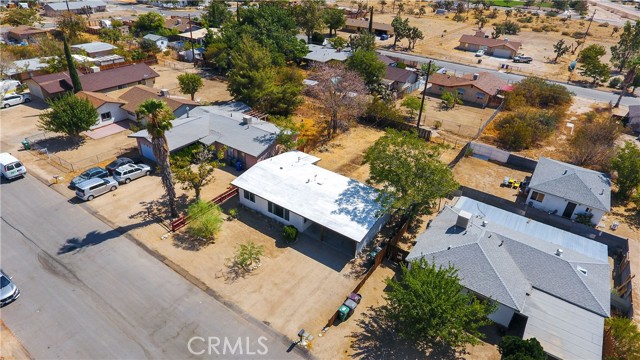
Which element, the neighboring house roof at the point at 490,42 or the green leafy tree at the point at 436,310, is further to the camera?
the neighboring house roof at the point at 490,42

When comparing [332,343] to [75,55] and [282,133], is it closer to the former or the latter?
[282,133]

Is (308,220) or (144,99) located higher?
(144,99)

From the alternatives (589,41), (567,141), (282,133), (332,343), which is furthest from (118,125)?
(589,41)

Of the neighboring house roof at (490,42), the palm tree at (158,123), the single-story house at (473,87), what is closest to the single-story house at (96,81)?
the palm tree at (158,123)

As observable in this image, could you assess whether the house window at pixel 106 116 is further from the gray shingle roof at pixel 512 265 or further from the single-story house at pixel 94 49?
the gray shingle roof at pixel 512 265

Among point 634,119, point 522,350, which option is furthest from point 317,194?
point 634,119

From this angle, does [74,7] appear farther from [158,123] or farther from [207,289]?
[207,289]
